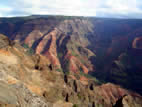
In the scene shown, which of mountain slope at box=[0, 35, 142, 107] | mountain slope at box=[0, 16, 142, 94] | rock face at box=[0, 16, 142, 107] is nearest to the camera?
mountain slope at box=[0, 35, 142, 107]

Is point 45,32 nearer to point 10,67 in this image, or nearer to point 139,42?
point 139,42

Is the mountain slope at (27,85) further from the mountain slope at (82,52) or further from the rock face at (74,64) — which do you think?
the mountain slope at (82,52)

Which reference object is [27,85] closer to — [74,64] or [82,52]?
[74,64]

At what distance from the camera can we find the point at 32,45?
464ft

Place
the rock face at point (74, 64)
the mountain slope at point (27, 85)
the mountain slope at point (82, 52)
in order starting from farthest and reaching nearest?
1. the mountain slope at point (82, 52)
2. the rock face at point (74, 64)
3. the mountain slope at point (27, 85)

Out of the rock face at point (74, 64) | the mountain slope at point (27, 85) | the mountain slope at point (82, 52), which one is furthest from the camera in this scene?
the mountain slope at point (82, 52)

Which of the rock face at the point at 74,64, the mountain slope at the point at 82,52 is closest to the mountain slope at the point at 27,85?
the rock face at the point at 74,64

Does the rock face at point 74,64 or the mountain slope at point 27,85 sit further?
the rock face at point 74,64

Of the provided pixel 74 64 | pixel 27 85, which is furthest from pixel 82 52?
pixel 27 85

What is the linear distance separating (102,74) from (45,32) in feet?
287

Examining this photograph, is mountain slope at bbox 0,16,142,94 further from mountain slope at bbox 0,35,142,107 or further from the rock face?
mountain slope at bbox 0,35,142,107

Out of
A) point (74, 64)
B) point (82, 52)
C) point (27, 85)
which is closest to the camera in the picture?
point (27, 85)

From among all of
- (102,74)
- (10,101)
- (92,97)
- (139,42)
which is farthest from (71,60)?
(10,101)

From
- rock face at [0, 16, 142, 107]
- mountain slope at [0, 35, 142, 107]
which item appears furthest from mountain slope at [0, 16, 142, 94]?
mountain slope at [0, 35, 142, 107]
